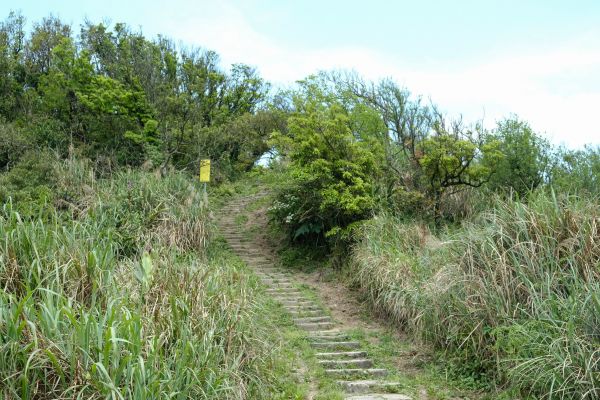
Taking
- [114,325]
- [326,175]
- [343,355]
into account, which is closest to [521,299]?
[343,355]

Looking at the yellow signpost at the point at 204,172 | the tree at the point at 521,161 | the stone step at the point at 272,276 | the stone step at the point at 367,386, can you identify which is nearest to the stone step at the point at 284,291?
the stone step at the point at 272,276

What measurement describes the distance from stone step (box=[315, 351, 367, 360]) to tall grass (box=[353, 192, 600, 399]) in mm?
846

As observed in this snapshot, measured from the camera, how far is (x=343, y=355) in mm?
7363

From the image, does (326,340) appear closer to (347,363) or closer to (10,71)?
(347,363)

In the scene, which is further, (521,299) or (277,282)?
(277,282)

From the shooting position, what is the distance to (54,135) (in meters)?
16.0

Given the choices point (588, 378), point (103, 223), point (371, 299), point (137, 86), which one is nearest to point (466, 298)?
point (588, 378)

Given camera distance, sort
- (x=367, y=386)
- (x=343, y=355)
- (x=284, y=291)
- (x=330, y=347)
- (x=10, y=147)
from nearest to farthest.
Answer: (x=367, y=386)
(x=343, y=355)
(x=330, y=347)
(x=284, y=291)
(x=10, y=147)

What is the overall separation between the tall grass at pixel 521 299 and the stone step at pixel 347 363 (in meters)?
0.90

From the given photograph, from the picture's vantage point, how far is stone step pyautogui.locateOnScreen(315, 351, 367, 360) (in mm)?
7273

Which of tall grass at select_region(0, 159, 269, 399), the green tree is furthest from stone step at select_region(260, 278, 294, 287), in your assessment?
tall grass at select_region(0, 159, 269, 399)

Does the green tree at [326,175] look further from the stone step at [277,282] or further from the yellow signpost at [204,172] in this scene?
the yellow signpost at [204,172]

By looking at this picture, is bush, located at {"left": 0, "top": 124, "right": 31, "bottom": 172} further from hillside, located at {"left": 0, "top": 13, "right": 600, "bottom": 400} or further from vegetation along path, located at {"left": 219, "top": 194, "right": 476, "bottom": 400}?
vegetation along path, located at {"left": 219, "top": 194, "right": 476, "bottom": 400}

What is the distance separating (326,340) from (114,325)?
4.33m
